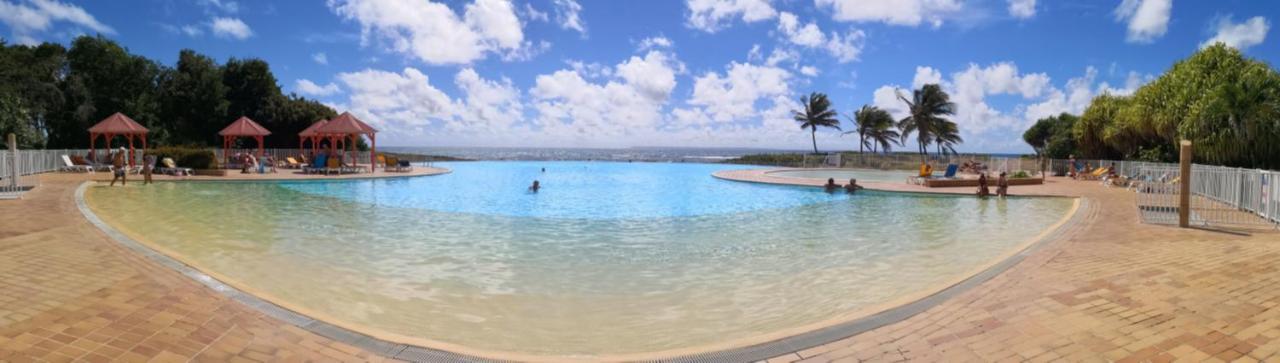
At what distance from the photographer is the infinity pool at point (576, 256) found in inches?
222

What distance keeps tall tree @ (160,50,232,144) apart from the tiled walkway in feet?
121

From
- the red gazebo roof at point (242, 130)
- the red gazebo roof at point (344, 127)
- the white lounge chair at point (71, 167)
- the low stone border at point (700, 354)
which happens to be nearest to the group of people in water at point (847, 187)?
the low stone border at point (700, 354)

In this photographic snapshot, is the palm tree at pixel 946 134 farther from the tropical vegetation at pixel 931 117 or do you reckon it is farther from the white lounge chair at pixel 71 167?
the white lounge chair at pixel 71 167

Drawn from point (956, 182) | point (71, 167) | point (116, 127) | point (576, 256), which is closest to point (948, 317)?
point (576, 256)

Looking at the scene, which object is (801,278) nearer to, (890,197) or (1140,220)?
(1140,220)

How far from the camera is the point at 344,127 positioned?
25.5m

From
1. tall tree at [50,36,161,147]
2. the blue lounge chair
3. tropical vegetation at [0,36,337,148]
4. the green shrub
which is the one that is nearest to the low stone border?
the blue lounge chair

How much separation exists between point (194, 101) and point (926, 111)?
44.5 m

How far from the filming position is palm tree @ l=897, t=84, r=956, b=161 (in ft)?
134

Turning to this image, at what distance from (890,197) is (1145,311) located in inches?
577

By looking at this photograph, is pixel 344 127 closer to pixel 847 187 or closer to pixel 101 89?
pixel 847 187

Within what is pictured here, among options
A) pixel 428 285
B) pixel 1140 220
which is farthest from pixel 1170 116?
pixel 428 285

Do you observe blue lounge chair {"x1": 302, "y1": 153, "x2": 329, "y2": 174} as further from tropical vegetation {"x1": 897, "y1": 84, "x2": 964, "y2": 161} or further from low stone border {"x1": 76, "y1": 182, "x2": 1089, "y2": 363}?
tropical vegetation {"x1": 897, "y1": 84, "x2": 964, "y2": 161}

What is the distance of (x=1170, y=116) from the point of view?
899 inches
